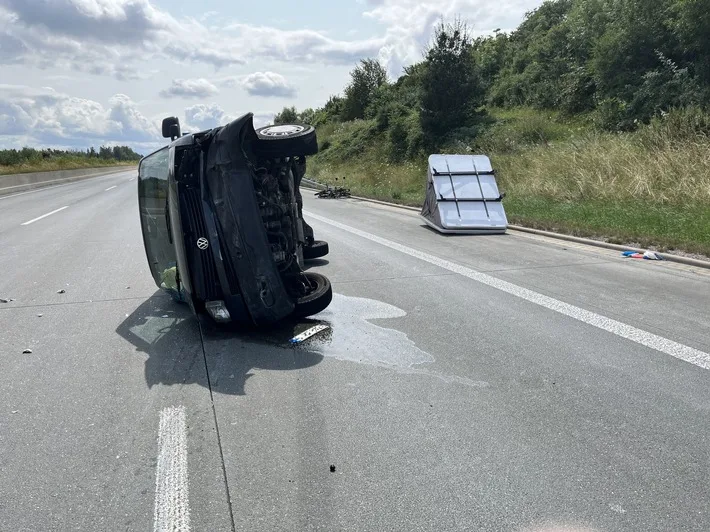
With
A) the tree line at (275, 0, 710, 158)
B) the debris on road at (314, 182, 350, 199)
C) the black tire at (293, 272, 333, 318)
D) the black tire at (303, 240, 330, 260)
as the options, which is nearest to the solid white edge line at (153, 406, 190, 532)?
the black tire at (293, 272, 333, 318)

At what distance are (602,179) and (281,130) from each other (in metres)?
12.4

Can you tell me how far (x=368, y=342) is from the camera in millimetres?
5156

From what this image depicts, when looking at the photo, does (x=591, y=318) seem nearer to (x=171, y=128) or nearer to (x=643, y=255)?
(x=643, y=255)

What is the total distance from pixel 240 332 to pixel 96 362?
1.28m

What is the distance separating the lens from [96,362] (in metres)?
4.74

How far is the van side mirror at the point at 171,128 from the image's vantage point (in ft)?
19.8

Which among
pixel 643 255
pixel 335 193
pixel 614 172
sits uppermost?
pixel 614 172

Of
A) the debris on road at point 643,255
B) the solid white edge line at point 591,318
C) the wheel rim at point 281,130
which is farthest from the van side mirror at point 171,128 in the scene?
the debris on road at point 643,255

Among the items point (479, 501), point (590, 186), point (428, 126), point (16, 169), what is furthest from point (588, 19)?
point (16, 169)

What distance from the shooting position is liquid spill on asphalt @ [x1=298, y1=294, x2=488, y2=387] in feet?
15.1

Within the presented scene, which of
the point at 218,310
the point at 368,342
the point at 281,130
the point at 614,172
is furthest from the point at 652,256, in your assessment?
the point at 614,172

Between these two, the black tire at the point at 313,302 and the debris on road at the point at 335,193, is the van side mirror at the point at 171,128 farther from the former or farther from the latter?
the debris on road at the point at 335,193

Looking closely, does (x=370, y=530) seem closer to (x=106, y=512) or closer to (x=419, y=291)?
(x=106, y=512)

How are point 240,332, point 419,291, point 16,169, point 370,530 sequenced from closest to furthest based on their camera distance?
point 370,530 < point 240,332 < point 419,291 < point 16,169
